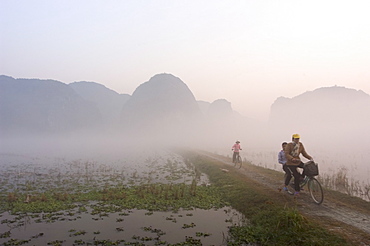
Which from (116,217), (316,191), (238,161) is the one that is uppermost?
(238,161)

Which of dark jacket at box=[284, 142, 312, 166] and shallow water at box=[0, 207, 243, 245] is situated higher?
dark jacket at box=[284, 142, 312, 166]

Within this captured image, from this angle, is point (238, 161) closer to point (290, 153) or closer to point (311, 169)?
point (290, 153)

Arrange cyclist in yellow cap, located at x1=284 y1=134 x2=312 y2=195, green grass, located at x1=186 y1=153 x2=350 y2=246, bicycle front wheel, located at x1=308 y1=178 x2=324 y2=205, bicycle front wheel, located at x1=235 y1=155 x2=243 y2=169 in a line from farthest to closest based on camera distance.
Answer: bicycle front wheel, located at x1=235 y1=155 x2=243 y2=169, cyclist in yellow cap, located at x1=284 y1=134 x2=312 y2=195, bicycle front wheel, located at x1=308 y1=178 x2=324 y2=205, green grass, located at x1=186 y1=153 x2=350 y2=246

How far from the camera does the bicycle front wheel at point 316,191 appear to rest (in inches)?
475

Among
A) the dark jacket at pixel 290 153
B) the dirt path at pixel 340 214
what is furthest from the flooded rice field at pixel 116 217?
the dark jacket at pixel 290 153

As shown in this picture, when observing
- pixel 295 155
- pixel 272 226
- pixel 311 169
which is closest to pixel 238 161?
pixel 295 155

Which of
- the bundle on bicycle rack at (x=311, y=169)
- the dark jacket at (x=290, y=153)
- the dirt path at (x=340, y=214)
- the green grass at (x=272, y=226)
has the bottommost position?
the green grass at (x=272, y=226)

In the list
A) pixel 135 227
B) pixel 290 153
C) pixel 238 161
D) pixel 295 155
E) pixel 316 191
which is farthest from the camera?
pixel 238 161

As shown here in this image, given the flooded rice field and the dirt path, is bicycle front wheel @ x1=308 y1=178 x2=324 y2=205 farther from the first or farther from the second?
the flooded rice field

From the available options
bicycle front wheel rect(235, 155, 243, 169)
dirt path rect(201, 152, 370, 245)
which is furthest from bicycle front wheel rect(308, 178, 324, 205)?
bicycle front wheel rect(235, 155, 243, 169)

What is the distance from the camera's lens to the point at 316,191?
12.3 meters

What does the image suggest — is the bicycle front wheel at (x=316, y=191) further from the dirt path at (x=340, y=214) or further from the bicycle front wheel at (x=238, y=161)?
the bicycle front wheel at (x=238, y=161)

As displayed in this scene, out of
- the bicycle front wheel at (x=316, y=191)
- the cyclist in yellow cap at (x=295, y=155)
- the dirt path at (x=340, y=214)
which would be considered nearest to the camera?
the dirt path at (x=340, y=214)

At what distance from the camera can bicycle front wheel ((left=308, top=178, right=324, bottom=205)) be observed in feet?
39.6
